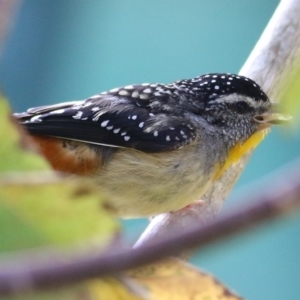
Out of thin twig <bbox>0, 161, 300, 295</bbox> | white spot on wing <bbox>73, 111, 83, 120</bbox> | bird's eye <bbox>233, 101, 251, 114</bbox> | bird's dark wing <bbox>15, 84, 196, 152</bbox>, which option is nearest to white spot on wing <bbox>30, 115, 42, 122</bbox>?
bird's dark wing <bbox>15, 84, 196, 152</bbox>

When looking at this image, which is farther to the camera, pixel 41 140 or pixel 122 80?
pixel 122 80

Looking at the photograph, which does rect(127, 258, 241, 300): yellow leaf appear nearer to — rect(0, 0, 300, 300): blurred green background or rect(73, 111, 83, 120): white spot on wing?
rect(73, 111, 83, 120): white spot on wing

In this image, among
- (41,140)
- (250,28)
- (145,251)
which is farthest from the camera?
(250,28)

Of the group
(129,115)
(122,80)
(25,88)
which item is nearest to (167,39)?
(122,80)

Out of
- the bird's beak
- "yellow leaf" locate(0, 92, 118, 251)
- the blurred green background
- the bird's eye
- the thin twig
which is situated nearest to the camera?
the thin twig

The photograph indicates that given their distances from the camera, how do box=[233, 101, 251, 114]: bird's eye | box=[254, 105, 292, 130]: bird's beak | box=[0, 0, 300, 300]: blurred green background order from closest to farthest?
box=[254, 105, 292, 130]: bird's beak
box=[233, 101, 251, 114]: bird's eye
box=[0, 0, 300, 300]: blurred green background

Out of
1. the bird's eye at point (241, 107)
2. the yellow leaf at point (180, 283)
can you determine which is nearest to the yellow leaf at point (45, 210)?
the yellow leaf at point (180, 283)

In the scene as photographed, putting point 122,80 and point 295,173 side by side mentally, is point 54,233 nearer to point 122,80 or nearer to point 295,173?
point 295,173
